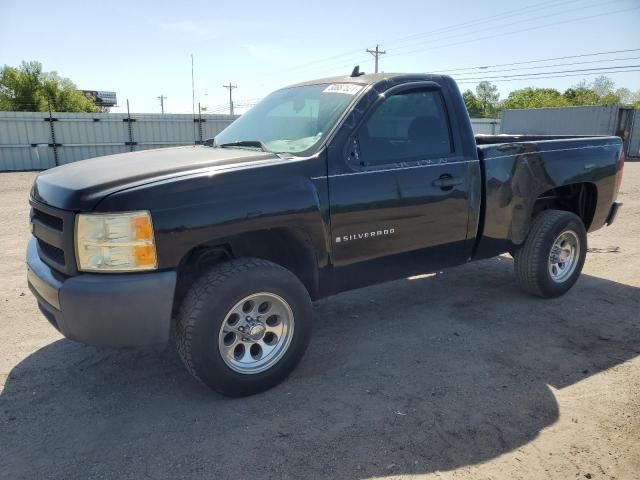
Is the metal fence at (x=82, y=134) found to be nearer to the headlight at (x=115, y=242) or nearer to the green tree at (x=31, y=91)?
the headlight at (x=115, y=242)

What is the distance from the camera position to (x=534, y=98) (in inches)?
3255

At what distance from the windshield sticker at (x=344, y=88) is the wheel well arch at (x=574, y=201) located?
7.34 ft

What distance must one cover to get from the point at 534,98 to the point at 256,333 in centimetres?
9082

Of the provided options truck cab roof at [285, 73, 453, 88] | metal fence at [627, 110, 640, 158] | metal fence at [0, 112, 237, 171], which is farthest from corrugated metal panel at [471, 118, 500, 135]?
truck cab roof at [285, 73, 453, 88]

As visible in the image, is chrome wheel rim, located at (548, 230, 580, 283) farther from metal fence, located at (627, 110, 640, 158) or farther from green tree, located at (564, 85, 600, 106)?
green tree, located at (564, 85, 600, 106)

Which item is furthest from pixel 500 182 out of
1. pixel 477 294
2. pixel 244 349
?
pixel 244 349

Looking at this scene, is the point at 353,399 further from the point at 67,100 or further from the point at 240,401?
the point at 67,100

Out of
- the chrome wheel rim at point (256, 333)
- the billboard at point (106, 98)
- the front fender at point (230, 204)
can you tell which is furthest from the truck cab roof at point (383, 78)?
the billboard at point (106, 98)

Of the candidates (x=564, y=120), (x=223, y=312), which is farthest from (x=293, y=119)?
(x=564, y=120)

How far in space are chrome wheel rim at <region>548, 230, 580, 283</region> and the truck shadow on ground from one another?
1.57 feet

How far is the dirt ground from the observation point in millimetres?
2475

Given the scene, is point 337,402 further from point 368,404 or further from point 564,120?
point 564,120

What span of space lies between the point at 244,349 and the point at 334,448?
0.88 m

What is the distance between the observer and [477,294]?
16.3ft
